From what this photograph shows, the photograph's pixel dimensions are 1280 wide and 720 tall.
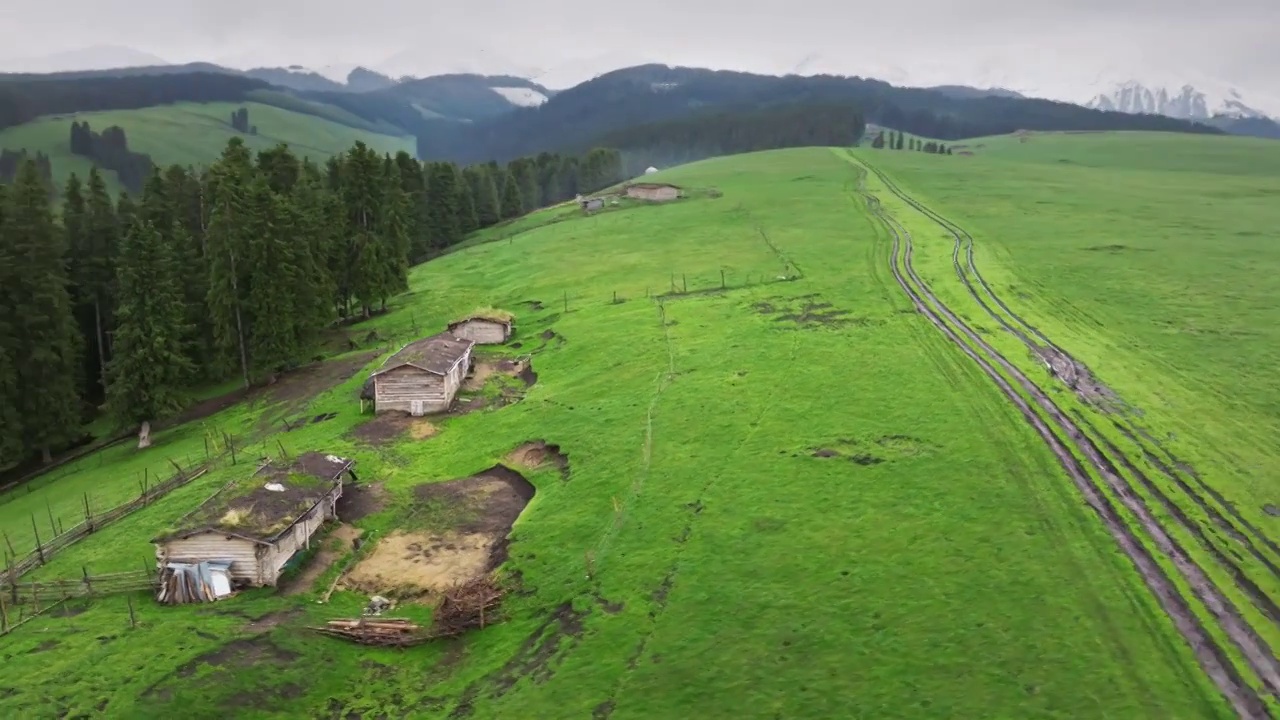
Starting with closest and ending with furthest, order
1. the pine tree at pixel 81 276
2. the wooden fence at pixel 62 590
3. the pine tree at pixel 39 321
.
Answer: the wooden fence at pixel 62 590 < the pine tree at pixel 39 321 < the pine tree at pixel 81 276

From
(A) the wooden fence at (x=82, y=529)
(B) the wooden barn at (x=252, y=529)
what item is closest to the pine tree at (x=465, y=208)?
(A) the wooden fence at (x=82, y=529)

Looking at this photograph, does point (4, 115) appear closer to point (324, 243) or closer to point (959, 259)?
point (324, 243)

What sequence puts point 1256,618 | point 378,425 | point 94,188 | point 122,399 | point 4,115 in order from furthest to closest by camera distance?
point 4,115, point 94,188, point 122,399, point 378,425, point 1256,618

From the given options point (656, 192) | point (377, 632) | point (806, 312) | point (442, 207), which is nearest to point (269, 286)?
point (806, 312)

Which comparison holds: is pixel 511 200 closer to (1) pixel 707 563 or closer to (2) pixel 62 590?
(2) pixel 62 590

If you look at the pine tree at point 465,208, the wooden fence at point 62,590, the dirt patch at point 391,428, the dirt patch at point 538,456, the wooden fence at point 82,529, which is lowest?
the wooden fence at point 82,529

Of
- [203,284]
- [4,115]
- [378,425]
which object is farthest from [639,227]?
[4,115]

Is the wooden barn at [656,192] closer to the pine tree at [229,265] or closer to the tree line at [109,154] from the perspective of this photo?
the pine tree at [229,265]
